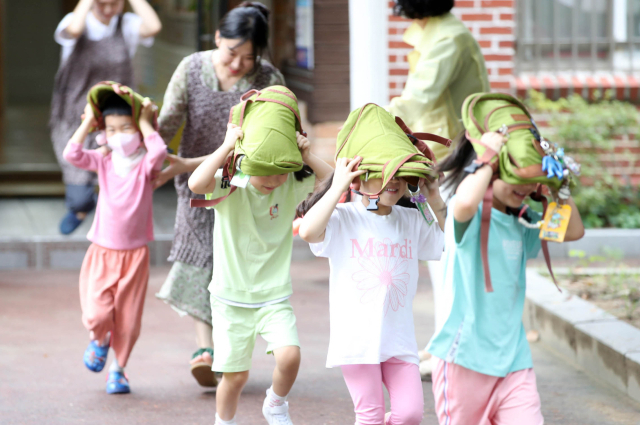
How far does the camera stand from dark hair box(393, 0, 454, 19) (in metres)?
4.54

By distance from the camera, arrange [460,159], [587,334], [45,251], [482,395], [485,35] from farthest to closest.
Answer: [485,35], [45,251], [587,334], [460,159], [482,395]

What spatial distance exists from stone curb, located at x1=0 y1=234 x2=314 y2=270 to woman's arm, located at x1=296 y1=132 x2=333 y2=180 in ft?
14.2

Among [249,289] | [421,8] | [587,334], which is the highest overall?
[421,8]

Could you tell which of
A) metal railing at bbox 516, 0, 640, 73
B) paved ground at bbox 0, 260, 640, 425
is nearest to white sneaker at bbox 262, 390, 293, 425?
paved ground at bbox 0, 260, 640, 425

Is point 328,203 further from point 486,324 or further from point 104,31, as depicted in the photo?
point 104,31

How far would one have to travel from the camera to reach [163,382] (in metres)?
4.75

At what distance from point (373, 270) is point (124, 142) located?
1.77 metres

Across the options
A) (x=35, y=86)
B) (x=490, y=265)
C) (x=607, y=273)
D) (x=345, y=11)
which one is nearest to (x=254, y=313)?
(x=490, y=265)

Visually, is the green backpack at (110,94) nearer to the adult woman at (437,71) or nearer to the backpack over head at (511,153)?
the adult woman at (437,71)

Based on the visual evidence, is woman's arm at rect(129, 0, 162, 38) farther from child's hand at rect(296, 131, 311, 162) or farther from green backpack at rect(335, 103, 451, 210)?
green backpack at rect(335, 103, 451, 210)

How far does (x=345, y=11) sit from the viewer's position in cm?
830

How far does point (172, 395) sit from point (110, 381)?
13.3 inches

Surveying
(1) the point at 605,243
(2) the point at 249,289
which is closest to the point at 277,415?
(2) the point at 249,289

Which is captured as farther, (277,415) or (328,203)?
(277,415)
